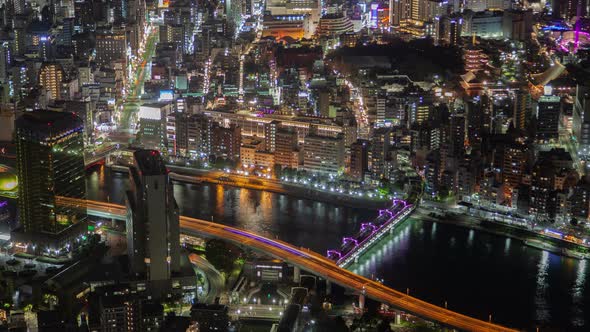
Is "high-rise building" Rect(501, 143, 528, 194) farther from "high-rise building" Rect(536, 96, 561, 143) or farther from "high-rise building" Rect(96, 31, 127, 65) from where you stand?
"high-rise building" Rect(96, 31, 127, 65)

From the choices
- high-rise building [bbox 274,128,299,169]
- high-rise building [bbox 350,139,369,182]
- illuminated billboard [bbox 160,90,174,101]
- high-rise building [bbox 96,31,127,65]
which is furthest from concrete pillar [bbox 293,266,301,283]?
high-rise building [bbox 96,31,127,65]

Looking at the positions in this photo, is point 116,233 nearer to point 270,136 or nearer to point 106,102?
point 270,136

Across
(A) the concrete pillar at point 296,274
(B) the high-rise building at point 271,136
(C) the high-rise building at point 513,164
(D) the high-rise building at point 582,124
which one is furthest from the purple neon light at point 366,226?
(D) the high-rise building at point 582,124

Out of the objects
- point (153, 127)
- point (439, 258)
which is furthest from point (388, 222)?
point (153, 127)

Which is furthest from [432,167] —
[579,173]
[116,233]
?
[116,233]

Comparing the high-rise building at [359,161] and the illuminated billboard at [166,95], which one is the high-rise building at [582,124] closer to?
the high-rise building at [359,161]

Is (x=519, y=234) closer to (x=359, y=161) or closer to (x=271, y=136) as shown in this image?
(x=359, y=161)
